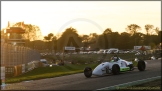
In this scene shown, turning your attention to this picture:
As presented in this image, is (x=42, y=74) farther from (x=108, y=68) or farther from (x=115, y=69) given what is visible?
(x=115, y=69)

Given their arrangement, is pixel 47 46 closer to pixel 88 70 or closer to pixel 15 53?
pixel 15 53

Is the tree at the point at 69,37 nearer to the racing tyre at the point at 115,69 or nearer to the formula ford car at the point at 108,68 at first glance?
the formula ford car at the point at 108,68

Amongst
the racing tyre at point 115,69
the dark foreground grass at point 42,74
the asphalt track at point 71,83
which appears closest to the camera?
the asphalt track at point 71,83

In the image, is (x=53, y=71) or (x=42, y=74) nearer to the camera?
(x=42, y=74)

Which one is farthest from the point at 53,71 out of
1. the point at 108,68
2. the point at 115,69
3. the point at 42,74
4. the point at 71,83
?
the point at 71,83

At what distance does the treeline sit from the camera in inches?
2982

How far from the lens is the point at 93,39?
250 feet

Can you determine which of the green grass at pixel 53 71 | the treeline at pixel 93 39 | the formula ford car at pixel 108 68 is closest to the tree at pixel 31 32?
the treeline at pixel 93 39

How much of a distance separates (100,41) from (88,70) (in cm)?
4603

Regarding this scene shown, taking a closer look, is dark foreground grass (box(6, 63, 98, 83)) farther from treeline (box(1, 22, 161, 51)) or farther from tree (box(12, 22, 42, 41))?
tree (box(12, 22, 42, 41))

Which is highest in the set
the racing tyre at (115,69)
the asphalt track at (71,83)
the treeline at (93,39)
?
the treeline at (93,39)

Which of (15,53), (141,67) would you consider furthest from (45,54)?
(141,67)

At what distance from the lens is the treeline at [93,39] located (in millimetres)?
75750

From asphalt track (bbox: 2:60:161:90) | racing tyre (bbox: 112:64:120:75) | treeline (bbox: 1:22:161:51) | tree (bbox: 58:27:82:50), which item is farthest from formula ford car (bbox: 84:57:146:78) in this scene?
tree (bbox: 58:27:82:50)
